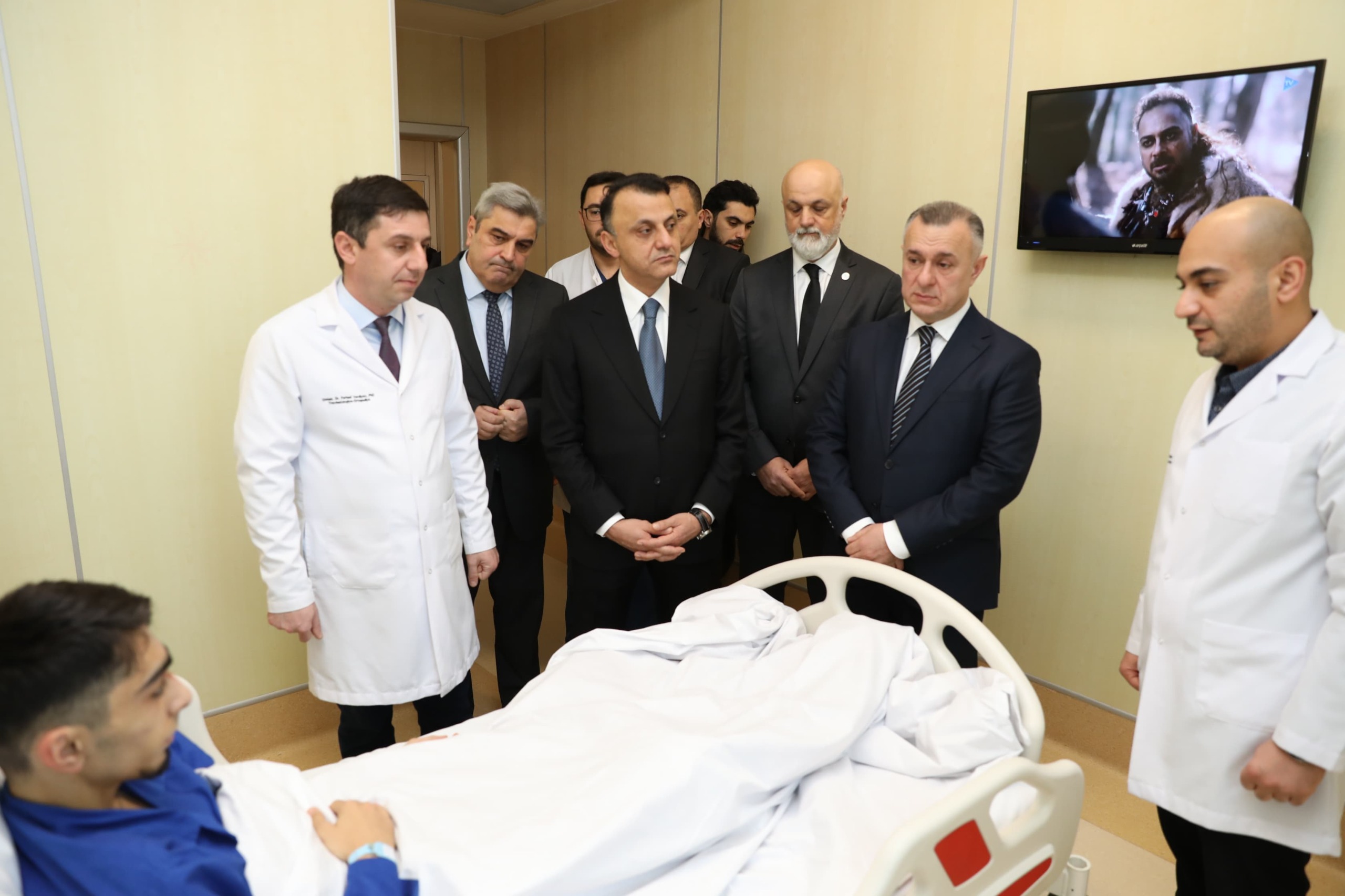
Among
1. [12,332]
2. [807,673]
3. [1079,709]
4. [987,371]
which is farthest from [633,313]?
[1079,709]

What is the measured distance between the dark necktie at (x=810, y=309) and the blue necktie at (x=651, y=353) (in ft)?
1.95

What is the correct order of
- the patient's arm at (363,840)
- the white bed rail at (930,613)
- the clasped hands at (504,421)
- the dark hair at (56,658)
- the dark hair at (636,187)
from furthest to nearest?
1. the clasped hands at (504,421)
2. the dark hair at (636,187)
3. the white bed rail at (930,613)
4. the patient's arm at (363,840)
5. the dark hair at (56,658)

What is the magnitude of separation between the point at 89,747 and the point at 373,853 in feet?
1.42

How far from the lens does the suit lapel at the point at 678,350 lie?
2734 mm

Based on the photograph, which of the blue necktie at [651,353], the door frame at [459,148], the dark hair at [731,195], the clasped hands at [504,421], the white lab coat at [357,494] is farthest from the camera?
the door frame at [459,148]

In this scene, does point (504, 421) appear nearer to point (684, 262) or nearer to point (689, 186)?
point (684, 262)

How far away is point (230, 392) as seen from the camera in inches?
113

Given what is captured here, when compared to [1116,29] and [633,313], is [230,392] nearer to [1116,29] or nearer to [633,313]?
[633,313]

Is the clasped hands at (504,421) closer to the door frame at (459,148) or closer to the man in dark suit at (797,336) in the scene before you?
the man in dark suit at (797,336)

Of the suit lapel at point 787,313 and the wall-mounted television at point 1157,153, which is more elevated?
the wall-mounted television at point 1157,153

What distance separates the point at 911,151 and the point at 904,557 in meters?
1.87

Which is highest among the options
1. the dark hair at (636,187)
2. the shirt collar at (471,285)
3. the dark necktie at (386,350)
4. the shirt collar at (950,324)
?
the dark hair at (636,187)

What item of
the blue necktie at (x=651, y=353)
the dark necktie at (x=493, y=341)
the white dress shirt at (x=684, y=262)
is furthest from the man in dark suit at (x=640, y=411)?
the white dress shirt at (x=684, y=262)

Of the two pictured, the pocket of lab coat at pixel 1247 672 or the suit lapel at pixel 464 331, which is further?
the suit lapel at pixel 464 331
